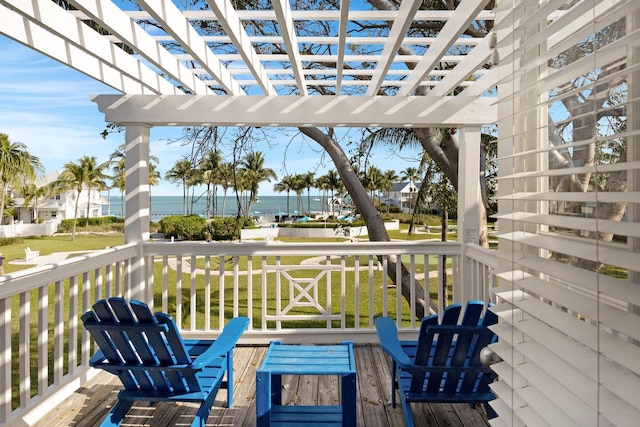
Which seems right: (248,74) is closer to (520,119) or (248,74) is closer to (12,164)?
(520,119)

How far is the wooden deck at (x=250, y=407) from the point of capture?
2.80 metres

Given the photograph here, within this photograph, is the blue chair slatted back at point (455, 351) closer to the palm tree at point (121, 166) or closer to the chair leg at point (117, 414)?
the chair leg at point (117, 414)

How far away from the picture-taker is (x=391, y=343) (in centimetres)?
258

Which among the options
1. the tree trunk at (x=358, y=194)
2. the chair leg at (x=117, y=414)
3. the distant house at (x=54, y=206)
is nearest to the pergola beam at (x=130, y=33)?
the chair leg at (x=117, y=414)

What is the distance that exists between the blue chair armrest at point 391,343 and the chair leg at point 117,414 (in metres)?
1.44

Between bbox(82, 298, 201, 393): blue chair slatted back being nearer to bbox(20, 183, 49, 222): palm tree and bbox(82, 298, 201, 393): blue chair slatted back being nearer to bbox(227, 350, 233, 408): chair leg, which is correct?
bbox(227, 350, 233, 408): chair leg

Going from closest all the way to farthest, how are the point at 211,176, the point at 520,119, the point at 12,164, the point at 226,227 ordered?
the point at 520,119 → the point at 211,176 → the point at 226,227 → the point at 12,164

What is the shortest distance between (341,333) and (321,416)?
5.43ft

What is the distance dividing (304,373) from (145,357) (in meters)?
0.83

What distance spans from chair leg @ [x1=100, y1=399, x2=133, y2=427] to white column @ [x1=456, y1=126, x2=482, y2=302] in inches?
112

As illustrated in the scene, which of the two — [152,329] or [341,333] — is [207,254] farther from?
[152,329]

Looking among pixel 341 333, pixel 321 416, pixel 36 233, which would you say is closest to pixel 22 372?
pixel 321 416

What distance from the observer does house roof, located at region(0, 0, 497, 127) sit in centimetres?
240

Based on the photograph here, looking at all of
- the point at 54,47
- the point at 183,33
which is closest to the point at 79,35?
the point at 54,47
